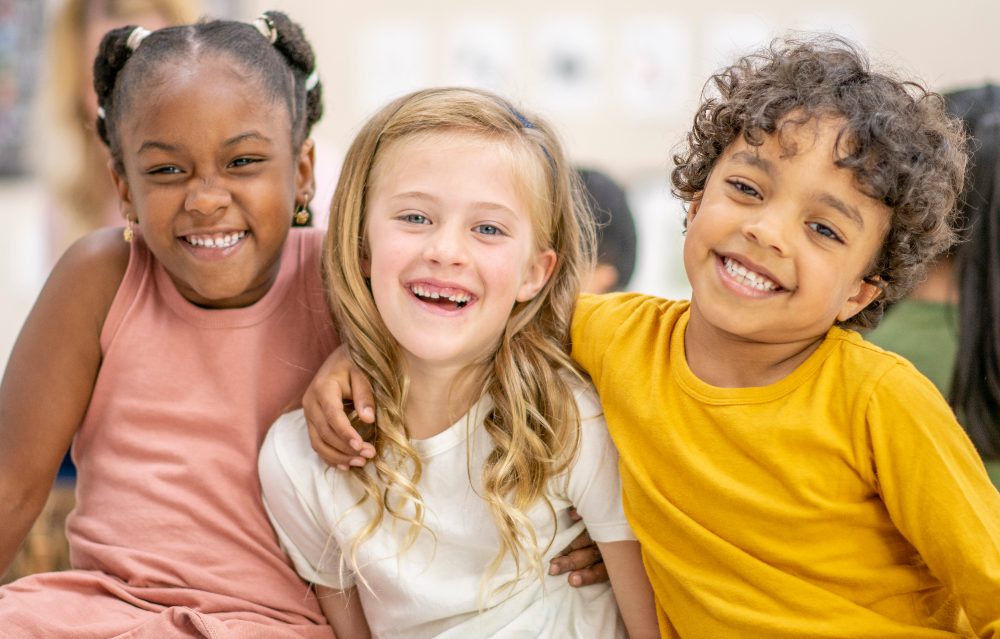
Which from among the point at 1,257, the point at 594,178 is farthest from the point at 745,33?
the point at 1,257

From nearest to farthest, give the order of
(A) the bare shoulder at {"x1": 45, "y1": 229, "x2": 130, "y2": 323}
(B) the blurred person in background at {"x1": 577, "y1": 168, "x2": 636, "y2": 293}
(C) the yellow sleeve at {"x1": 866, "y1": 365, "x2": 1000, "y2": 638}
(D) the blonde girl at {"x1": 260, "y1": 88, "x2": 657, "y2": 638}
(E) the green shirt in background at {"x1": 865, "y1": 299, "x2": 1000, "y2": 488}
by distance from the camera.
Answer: (C) the yellow sleeve at {"x1": 866, "y1": 365, "x2": 1000, "y2": 638} < (D) the blonde girl at {"x1": 260, "y1": 88, "x2": 657, "y2": 638} < (A) the bare shoulder at {"x1": 45, "y1": 229, "x2": 130, "y2": 323} < (E) the green shirt in background at {"x1": 865, "y1": 299, "x2": 1000, "y2": 488} < (B) the blurred person in background at {"x1": 577, "y1": 168, "x2": 636, "y2": 293}

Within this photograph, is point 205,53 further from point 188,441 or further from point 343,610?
point 343,610

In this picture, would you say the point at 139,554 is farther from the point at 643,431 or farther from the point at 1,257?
the point at 1,257

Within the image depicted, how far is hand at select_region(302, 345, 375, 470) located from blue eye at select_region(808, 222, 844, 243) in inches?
20.8

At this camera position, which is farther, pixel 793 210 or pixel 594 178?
pixel 594 178

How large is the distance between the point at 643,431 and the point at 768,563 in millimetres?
191

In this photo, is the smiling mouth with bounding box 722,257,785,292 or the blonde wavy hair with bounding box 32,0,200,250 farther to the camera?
the blonde wavy hair with bounding box 32,0,200,250

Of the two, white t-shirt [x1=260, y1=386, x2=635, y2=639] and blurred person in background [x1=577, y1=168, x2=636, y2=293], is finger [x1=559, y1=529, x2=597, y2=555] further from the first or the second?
blurred person in background [x1=577, y1=168, x2=636, y2=293]

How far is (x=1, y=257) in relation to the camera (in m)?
3.26

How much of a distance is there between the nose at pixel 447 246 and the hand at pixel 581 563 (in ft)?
1.15


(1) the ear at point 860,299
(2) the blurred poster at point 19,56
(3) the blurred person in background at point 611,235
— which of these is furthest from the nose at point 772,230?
(2) the blurred poster at point 19,56

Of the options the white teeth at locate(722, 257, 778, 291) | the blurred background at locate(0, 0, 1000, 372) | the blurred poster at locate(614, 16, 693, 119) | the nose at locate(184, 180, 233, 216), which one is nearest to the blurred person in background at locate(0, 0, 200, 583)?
the blurred background at locate(0, 0, 1000, 372)

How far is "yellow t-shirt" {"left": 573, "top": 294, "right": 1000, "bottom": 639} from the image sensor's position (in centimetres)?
99

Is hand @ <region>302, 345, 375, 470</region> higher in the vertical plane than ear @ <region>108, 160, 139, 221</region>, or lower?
lower
